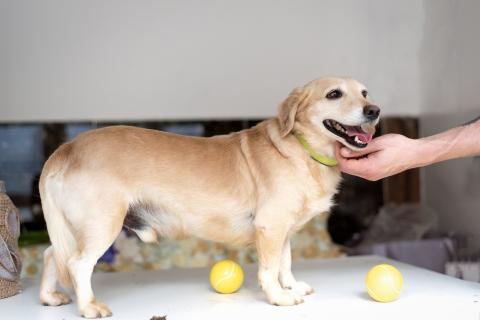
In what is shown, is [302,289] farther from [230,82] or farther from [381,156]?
[230,82]

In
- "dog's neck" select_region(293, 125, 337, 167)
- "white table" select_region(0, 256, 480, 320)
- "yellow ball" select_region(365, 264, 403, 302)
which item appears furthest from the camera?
"dog's neck" select_region(293, 125, 337, 167)

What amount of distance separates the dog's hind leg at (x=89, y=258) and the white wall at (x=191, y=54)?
88.9 inches

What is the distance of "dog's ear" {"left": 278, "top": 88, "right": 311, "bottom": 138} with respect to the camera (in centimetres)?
238

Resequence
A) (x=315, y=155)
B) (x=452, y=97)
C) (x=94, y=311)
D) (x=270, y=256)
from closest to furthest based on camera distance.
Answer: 1. (x=94, y=311)
2. (x=270, y=256)
3. (x=315, y=155)
4. (x=452, y=97)

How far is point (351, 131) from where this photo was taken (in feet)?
7.80

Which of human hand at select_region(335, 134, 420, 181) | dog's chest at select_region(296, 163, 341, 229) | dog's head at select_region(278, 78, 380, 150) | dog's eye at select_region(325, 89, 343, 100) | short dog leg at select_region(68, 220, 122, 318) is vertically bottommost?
short dog leg at select_region(68, 220, 122, 318)

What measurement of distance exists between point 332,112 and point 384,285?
68 cm

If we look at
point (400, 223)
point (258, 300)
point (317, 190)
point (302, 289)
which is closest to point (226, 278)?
point (258, 300)

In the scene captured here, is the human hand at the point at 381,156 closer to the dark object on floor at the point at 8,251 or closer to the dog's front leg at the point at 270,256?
the dog's front leg at the point at 270,256

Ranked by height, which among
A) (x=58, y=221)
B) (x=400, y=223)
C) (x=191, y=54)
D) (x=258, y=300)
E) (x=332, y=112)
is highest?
(x=191, y=54)

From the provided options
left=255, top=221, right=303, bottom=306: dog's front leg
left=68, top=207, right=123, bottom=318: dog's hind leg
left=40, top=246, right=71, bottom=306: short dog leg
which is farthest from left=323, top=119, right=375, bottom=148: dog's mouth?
left=40, top=246, right=71, bottom=306: short dog leg

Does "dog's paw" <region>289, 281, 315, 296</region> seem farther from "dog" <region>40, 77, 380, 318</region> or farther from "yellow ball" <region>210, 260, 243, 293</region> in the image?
"yellow ball" <region>210, 260, 243, 293</region>

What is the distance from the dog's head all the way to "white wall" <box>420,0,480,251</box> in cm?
146

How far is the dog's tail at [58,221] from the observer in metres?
2.20
